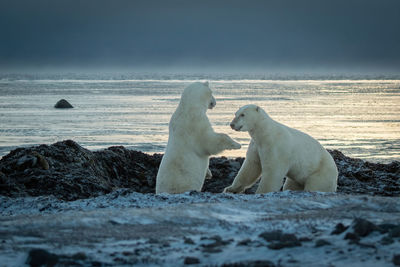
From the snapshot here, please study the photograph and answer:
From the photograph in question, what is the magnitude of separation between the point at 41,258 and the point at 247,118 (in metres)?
4.89

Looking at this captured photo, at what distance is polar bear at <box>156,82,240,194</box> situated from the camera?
7.75m

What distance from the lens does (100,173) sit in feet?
35.0

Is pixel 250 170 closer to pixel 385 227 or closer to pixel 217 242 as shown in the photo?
pixel 385 227

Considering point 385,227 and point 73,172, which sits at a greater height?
point 385,227

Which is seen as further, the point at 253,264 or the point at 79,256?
the point at 79,256

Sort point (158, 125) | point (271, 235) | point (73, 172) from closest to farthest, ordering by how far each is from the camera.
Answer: point (271, 235), point (73, 172), point (158, 125)

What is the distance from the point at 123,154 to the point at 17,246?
7789 millimetres

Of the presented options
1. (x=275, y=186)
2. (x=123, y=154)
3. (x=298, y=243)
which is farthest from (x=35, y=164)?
(x=298, y=243)

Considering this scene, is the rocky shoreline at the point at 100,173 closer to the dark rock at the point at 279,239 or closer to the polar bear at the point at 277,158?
the polar bear at the point at 277,158

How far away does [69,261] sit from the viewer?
3656 mm

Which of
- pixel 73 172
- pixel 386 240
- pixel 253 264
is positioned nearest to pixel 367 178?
pixel 73 172

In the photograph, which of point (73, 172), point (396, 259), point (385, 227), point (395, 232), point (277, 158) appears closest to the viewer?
point (396, 259)

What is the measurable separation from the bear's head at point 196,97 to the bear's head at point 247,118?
0.52 metres

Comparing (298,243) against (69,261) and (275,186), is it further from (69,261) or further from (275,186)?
(275,186)
